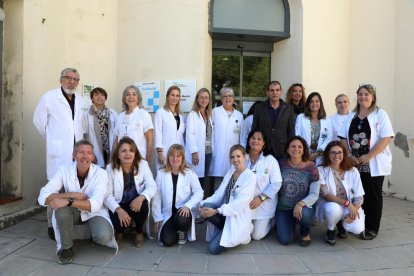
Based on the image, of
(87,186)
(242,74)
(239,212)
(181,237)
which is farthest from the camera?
(242,74)

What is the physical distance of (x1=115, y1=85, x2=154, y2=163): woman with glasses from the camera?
5.05m

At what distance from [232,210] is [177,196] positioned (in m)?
0.73

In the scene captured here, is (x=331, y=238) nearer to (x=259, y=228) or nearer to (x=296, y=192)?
(x=296, y=192)

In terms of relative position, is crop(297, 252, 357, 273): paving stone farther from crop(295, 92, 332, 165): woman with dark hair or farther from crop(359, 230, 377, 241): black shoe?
crop(295, 92, 332, 165): woman with dark hair

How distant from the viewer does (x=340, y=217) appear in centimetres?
440

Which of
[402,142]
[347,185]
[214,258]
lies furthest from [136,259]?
[402,142]

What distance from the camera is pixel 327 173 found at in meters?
4.59

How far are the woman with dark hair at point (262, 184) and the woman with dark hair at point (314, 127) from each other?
28.7 inches

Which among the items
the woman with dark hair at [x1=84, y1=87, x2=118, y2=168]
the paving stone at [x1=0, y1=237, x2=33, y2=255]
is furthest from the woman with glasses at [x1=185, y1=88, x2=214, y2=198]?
the paving stone at [x1=0, y1=237, x2=33, y2=255]

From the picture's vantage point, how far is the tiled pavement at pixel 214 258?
11.9 feet

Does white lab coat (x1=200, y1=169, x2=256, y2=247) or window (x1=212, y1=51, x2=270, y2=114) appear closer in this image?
white lab coat (x1=200, y1=169, x2=256, y2=247)

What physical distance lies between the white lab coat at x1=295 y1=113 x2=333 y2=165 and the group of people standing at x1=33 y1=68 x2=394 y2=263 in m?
0.01

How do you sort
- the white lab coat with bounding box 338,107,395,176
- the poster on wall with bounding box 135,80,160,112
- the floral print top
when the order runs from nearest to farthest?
1. the white lab coat with bounding box 338,107,395,176
2. the floral print top
3. the poster on wall with bounding box 135,80,160,112

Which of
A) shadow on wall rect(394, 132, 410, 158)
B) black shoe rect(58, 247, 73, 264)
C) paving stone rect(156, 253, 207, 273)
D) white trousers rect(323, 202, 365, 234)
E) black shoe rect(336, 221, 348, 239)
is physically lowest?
paving stone rect(156, 253, 207, 273)
